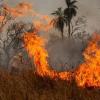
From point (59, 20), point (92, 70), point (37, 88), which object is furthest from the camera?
point (59, 20)

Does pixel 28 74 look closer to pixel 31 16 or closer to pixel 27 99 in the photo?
pixel 27 99

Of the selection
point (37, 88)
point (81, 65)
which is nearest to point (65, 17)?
point (81, 65)

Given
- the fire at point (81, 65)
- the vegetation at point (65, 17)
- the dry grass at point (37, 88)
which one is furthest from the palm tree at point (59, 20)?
the dry grass at point (37, 88)

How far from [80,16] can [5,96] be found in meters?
62.1

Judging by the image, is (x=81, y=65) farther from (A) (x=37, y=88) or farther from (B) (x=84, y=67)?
(A) (x=37, y=88)

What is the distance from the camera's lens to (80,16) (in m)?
70.2

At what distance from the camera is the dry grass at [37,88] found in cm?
919

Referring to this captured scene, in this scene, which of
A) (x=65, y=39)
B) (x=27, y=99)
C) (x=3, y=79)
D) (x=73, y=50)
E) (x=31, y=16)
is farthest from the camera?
(x=31, y=16)

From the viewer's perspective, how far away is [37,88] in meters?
11.6

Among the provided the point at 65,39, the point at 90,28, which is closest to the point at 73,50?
the point at 65,39

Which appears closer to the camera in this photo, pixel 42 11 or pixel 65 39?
pixel 65 39

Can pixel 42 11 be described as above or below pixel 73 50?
above

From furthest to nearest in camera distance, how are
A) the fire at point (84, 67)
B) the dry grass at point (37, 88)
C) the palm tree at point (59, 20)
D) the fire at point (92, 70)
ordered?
the palm tree at point (59, 20), the fire at point (92, 70), the fire at point (84, 67), the dry grass at point (37, 88)

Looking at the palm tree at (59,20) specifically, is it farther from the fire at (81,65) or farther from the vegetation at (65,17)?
the fire at (81,65)
